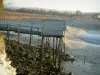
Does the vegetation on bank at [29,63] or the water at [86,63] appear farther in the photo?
the water at [86,63]

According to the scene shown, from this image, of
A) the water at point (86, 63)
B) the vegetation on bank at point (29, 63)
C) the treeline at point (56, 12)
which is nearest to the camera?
the vegetation on bank at point (29, 63)

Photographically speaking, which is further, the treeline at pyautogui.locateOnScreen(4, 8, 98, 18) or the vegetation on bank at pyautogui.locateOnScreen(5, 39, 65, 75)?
the treeline at pyautogui.locateOnScreen(4, 8, 98, 18)

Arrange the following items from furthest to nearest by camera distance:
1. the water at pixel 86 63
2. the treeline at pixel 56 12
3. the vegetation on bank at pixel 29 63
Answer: the treeline at pixel 56 12 < the water at pixel 86 63 < the vegetation on bank at pixel 29 63

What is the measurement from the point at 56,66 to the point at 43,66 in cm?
120

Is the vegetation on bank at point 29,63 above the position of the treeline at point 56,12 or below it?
below

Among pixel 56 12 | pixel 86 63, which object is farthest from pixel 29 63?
pixel 56 12

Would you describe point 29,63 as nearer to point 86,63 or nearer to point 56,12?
point 86,63

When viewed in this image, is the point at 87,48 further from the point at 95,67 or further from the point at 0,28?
the point at 0,28

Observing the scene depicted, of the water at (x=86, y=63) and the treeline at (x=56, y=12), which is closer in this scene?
the water at (x=86, y=63)

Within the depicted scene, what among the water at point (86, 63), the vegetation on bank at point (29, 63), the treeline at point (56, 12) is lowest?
the water at point (86, 63)

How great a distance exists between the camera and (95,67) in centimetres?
2314

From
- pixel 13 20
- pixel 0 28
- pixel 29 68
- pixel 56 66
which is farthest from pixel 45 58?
pixel 13 20

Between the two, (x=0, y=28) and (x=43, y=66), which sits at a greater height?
(x=0, y=28)

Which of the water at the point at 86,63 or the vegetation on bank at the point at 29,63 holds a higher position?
the vegetation on bank at the point at 29,63
